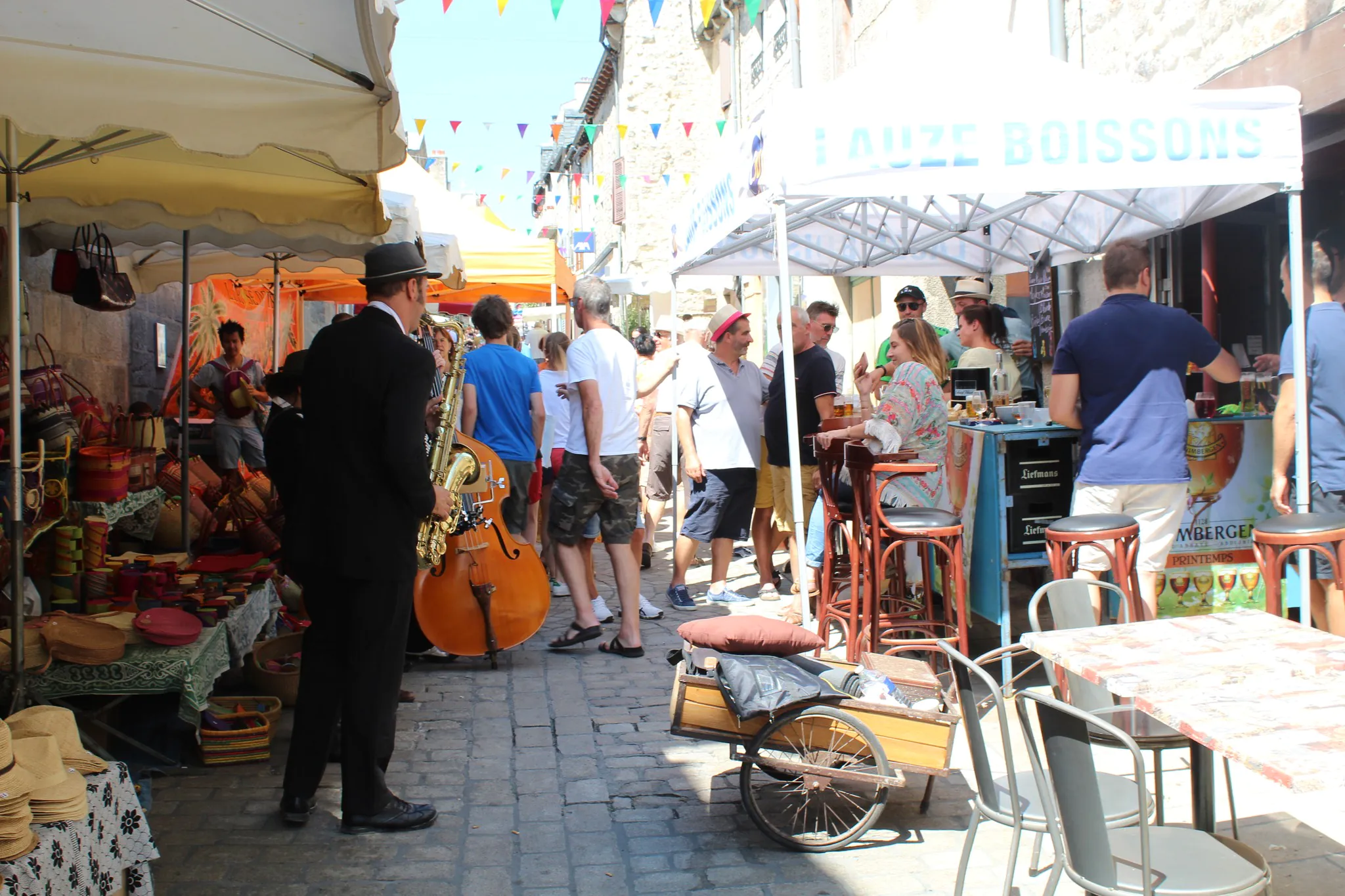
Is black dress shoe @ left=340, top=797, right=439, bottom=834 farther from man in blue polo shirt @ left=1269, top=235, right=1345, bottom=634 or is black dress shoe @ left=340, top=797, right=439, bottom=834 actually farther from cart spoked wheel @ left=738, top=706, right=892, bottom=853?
man in blue polo shirt @ left=1269, top=235, right=1345, bottom=634

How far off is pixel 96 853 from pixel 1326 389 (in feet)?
16.0

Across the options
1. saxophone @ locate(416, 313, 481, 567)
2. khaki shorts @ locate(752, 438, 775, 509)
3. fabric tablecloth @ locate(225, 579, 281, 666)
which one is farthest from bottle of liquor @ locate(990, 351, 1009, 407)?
fabric tablecloth @ locate(225, 579, 281, 666)

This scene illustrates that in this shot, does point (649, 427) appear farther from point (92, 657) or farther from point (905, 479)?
point (92, 657)

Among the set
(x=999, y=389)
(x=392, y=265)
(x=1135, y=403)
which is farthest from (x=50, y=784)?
(x=999, y=389)

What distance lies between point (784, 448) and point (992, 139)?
294cm

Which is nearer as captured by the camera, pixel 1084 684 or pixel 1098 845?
pixel 1098 845

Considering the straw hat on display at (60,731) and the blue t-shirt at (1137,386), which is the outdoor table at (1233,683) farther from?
the straw hat on display at (60,731)

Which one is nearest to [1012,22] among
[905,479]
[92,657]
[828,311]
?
[828,311]

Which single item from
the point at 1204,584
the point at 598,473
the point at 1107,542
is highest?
the point at 598,473

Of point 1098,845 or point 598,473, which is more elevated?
point 598,473

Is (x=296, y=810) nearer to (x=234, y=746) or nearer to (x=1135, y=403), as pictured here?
(x=234, y=746)

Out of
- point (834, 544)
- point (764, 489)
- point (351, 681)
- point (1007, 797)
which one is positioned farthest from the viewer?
point (764, 489)

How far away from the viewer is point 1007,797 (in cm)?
290

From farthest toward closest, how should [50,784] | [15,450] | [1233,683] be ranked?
[15,450], [50,784], [1233,683]
